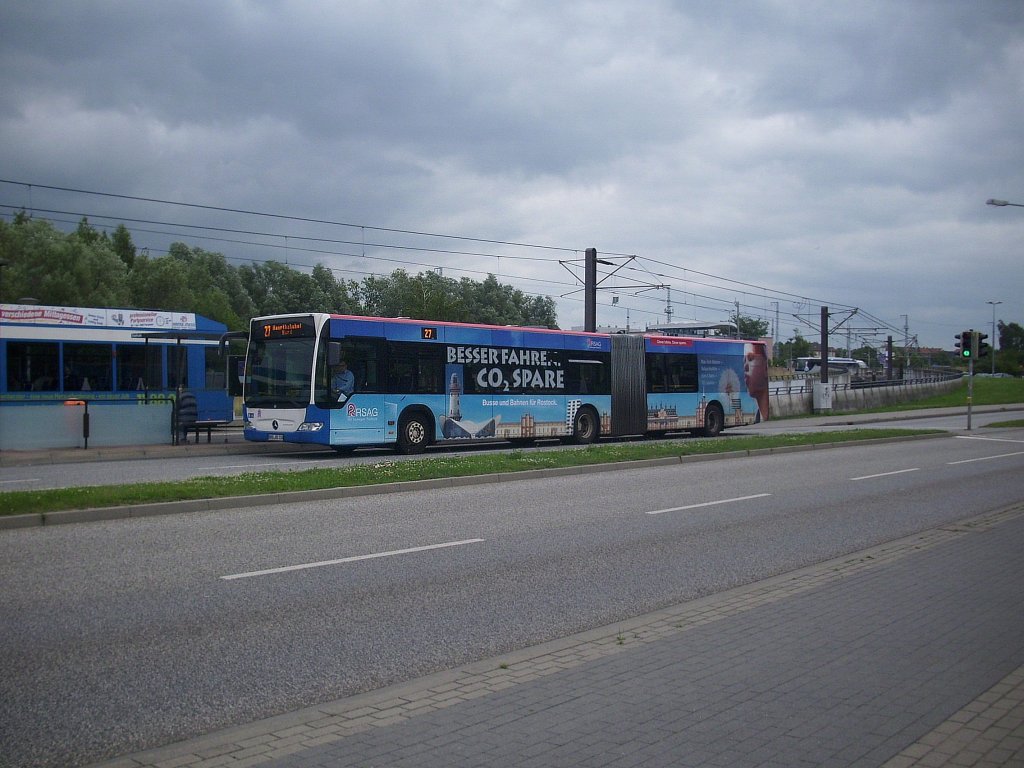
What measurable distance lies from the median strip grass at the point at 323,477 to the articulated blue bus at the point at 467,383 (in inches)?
141

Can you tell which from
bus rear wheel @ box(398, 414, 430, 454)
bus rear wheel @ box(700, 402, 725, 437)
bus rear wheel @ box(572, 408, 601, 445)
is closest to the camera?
bus rear wheel @ box(398, 414, 430, 454)

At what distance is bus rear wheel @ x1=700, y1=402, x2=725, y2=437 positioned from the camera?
31.6 m

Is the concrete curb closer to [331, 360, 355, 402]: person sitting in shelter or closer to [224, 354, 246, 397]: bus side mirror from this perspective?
[331, 360, 355, 402]: person sitting in shelter

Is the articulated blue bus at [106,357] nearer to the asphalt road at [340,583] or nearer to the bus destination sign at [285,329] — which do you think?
the bus destination sign at [285,329]

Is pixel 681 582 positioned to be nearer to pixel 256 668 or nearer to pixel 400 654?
pixel 400 654

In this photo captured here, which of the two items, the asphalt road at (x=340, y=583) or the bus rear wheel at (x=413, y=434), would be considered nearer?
the asphalt road at (x=340, y=583)

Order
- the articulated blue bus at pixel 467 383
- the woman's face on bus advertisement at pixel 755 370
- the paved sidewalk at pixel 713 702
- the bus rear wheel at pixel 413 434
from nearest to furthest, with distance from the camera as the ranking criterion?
1. the paved sidewalk at pixel 713 702
2. the articulated blue bus at pixel 467 383
3. the bus rear wheel at pixel 413 434
4. the woman's face on bus advertisement at pixel 755 370

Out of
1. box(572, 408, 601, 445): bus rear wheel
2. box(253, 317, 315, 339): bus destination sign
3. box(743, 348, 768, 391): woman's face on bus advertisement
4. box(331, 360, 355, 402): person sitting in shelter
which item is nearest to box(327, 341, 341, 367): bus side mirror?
box(331, 360, 355, 402): person sitting in shelter

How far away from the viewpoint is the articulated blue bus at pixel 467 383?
21562 mm

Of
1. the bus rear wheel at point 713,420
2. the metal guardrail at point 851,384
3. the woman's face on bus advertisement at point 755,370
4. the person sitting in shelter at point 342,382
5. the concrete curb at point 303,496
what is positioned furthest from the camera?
the metal guardrail at point 851,384

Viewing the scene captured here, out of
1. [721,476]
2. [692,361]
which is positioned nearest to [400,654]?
[721,476]

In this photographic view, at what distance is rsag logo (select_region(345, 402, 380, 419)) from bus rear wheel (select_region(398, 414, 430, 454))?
0.89m

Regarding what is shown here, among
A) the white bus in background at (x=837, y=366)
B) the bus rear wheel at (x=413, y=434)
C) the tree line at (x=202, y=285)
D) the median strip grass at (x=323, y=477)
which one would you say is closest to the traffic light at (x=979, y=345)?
the median strip grass at (x=323, y=477)

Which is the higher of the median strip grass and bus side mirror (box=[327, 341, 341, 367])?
bus side mirror (box=[327, 341, 341, 367])
